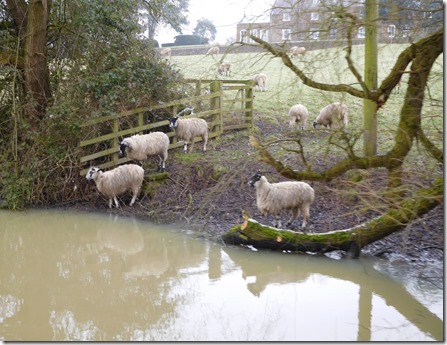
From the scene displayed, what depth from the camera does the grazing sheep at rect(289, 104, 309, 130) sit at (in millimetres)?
15230

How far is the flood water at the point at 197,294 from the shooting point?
638cm

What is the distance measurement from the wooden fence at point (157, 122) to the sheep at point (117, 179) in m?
0.61

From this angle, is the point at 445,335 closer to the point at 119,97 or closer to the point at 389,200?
the point at 389,200

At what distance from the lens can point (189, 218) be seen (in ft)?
36.3

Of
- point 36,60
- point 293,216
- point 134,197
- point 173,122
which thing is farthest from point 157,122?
point 293,216

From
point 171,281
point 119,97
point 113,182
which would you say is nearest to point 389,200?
point 171,281

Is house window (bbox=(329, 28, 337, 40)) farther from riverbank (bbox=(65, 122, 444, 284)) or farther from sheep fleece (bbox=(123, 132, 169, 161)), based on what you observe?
sheep fleece (bbox=(123, 132, 169, 161))

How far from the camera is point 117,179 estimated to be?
11.7 m

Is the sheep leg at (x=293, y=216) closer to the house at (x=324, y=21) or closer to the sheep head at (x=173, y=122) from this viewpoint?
the house at (x=324, y=21)

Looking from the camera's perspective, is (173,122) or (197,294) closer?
(197,294)

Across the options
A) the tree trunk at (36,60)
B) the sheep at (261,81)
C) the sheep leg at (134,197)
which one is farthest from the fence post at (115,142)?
the sheep at (261,81)

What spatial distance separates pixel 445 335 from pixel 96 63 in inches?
388

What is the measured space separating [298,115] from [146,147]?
15.5 ft

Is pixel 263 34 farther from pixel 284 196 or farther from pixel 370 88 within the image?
pixel 284 196
